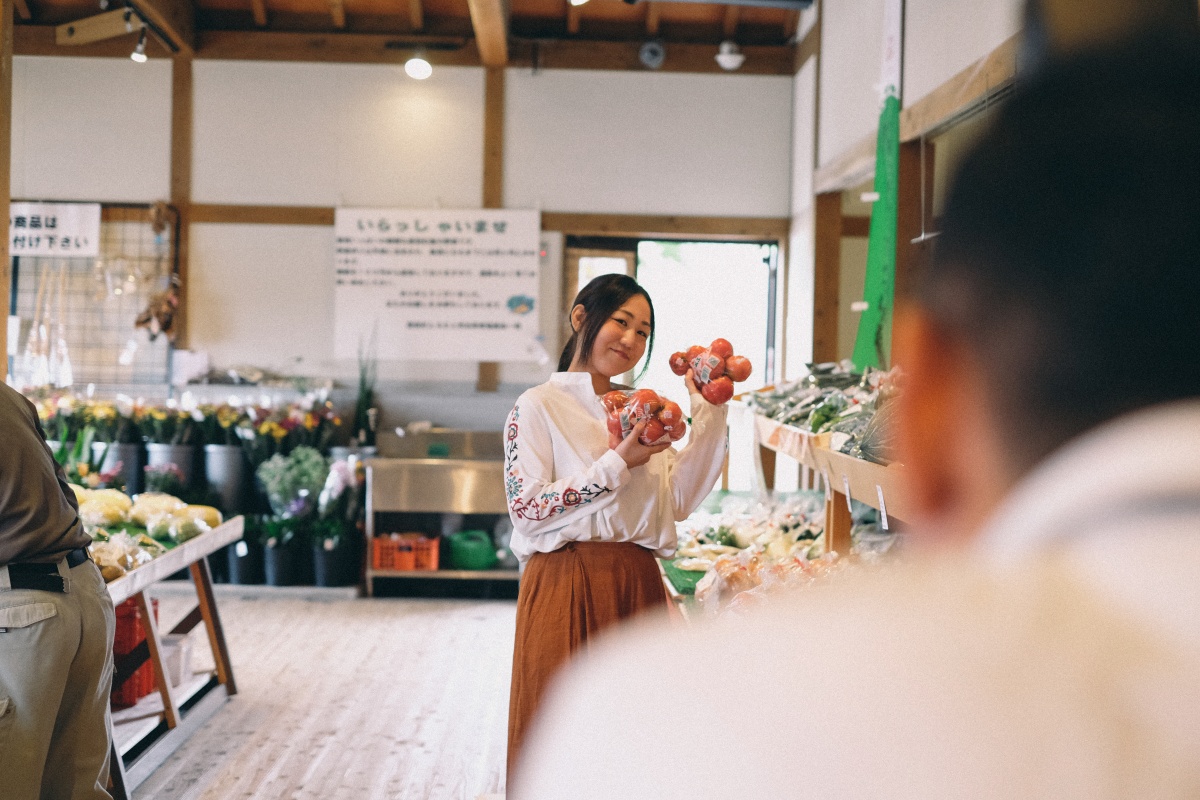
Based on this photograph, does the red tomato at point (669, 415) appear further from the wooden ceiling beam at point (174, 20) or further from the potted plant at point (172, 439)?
the wooden ceiling beam at point (174, 20)

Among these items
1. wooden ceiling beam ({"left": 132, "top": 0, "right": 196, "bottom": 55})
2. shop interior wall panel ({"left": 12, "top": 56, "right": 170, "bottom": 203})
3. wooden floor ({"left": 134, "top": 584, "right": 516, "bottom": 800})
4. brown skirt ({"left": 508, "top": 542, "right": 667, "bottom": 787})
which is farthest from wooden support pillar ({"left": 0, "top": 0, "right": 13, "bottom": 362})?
shop interior wall panel ({"left": 12, "top": 56, "right": 170, "bottom": 203})

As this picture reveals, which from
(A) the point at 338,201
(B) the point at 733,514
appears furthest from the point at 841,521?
(A) the point at 338,201

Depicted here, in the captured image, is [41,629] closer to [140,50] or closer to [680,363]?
[680,363]

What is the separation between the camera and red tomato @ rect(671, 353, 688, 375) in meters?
2.58

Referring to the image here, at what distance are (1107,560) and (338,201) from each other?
713cm

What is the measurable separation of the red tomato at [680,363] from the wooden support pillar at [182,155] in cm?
548

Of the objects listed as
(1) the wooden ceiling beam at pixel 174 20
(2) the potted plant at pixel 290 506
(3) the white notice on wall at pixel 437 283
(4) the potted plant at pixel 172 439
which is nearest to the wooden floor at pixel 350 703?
(2) the potted plant at pixel 290 506

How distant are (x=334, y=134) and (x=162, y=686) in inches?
183

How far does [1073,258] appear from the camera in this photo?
0.36m

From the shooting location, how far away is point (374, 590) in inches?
248

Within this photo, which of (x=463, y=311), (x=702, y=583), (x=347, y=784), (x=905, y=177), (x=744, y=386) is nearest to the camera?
(x=702, y=583)

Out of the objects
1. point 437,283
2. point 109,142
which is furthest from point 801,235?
point 109,142

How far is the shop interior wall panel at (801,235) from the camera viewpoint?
632cm

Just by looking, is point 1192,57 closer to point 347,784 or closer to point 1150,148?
point 1150,148
